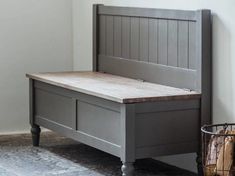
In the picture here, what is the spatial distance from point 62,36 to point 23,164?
1.55m

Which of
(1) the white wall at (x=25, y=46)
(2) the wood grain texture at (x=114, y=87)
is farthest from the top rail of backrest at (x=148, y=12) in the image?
(1) the white wall at (x=25, y=46)

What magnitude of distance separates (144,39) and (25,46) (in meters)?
1.38

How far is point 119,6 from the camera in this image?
493cm

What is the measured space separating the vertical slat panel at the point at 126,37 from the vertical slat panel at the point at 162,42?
413 mm

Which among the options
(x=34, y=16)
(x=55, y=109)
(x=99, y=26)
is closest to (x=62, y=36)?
(x=34, y=16)

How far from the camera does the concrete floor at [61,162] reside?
14.2 ft

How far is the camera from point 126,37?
4.78 m

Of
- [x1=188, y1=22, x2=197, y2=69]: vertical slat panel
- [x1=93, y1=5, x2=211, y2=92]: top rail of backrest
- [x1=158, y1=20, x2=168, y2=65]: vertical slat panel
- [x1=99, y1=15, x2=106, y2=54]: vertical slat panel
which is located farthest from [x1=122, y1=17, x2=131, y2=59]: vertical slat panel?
[x1=188, y1=22, x2=197, y2=69]: vertical slat panel

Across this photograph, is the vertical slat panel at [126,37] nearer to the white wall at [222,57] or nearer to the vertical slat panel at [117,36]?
the vertical slat panel at [117,36]

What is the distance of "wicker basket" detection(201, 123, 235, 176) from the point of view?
357cm

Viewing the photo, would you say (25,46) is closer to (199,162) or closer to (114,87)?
(114,87)

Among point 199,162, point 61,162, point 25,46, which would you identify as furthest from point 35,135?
point 199,162

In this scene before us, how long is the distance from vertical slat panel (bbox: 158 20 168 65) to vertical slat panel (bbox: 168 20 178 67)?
0.15ft

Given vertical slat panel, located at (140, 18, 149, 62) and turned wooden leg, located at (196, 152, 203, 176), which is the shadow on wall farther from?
vertical slat panel, located at (140, 18, 149, 62)
